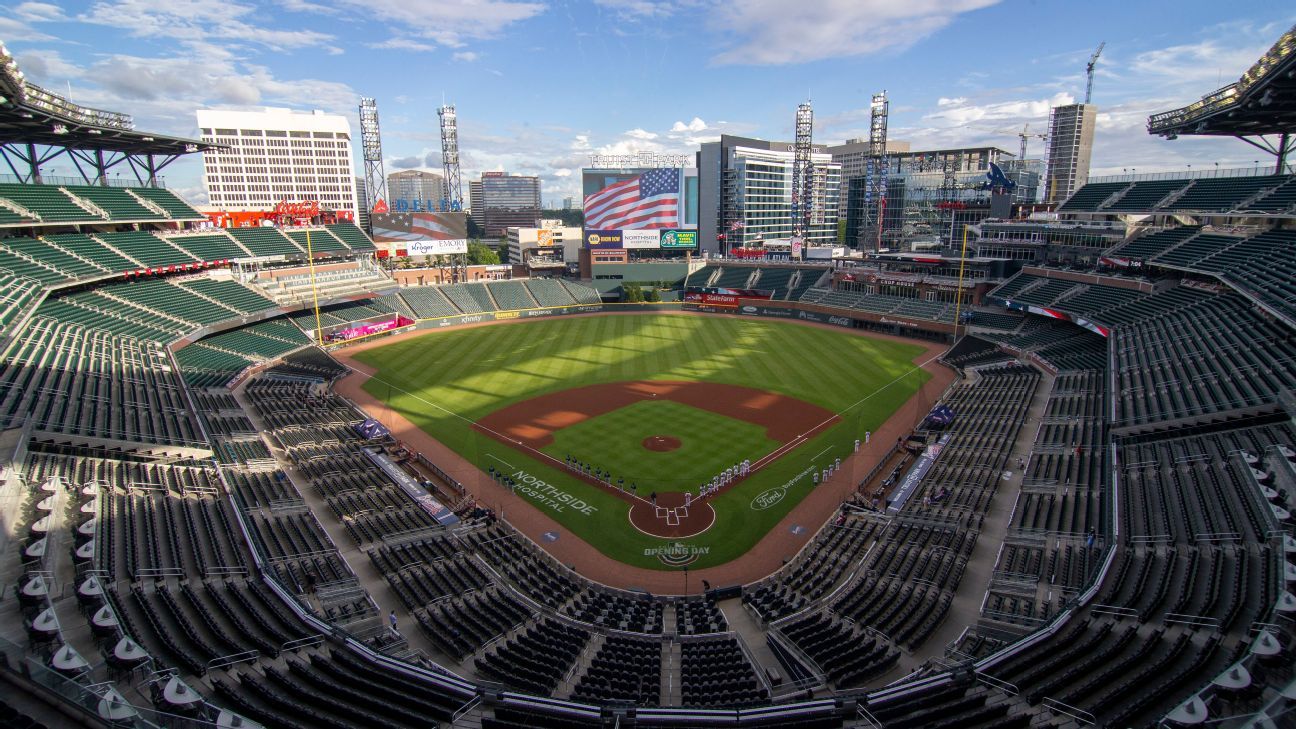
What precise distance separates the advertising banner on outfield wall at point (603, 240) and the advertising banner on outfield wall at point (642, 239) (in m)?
1.19

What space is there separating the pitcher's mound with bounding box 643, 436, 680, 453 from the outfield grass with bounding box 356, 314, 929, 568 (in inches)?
28.0

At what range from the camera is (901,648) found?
1856 centimetres

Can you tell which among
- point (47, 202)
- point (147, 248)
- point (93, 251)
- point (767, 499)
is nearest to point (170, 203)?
point (147, 248)

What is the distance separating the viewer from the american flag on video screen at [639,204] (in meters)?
90.0

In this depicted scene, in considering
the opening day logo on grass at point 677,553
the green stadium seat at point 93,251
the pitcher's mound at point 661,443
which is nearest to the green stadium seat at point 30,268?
the green stadium seat at point 93,251

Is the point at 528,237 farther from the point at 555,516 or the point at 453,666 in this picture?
the point at 453,666

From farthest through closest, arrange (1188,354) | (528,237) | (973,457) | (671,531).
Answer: (528,237), (1188,354), (973,457), (671,531)

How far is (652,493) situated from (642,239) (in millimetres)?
65509

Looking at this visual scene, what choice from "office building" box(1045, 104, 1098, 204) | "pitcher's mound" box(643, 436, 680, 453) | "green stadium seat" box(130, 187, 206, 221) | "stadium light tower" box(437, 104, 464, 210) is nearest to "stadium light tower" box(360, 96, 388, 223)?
"stadium light tower" box(437, 104, 464, 210)

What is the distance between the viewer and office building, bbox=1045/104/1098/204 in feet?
570

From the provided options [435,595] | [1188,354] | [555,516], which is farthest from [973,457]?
[435,595]

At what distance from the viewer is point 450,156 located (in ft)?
373

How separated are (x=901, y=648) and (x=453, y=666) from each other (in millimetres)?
13151

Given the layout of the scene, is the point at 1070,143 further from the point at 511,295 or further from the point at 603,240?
the point at 511,295
